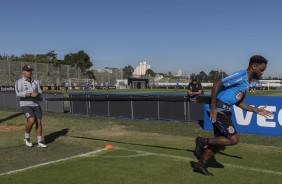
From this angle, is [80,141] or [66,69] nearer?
[80,141]

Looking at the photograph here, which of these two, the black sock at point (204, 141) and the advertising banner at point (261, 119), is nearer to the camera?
the black sock at point (204, 141)

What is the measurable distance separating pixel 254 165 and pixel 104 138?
183 inches

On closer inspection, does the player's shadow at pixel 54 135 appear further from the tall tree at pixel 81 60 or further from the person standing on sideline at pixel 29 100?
the tall tree at pixel 81 60

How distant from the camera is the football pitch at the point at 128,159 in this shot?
6207 millimetres

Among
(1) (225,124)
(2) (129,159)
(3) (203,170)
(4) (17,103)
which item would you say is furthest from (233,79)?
(4) (17,103)

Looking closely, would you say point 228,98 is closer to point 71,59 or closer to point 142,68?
point 71,59

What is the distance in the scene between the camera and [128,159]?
7586 mm

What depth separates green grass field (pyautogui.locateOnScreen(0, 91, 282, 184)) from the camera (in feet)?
20.4

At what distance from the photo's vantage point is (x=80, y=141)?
9.79 meters

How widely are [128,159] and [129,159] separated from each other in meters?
0.02

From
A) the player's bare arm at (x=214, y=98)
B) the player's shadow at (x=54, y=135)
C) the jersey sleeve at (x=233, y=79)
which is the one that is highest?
→ the jersey sleeve at (x=233, y=79)

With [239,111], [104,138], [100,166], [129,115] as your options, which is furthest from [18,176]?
[129,115]

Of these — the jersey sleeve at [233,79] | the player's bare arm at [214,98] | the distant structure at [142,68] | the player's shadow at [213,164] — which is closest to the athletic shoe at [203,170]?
the player's shadow at [213,164]

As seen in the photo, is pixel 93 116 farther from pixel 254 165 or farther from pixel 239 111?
pixel 254 165
